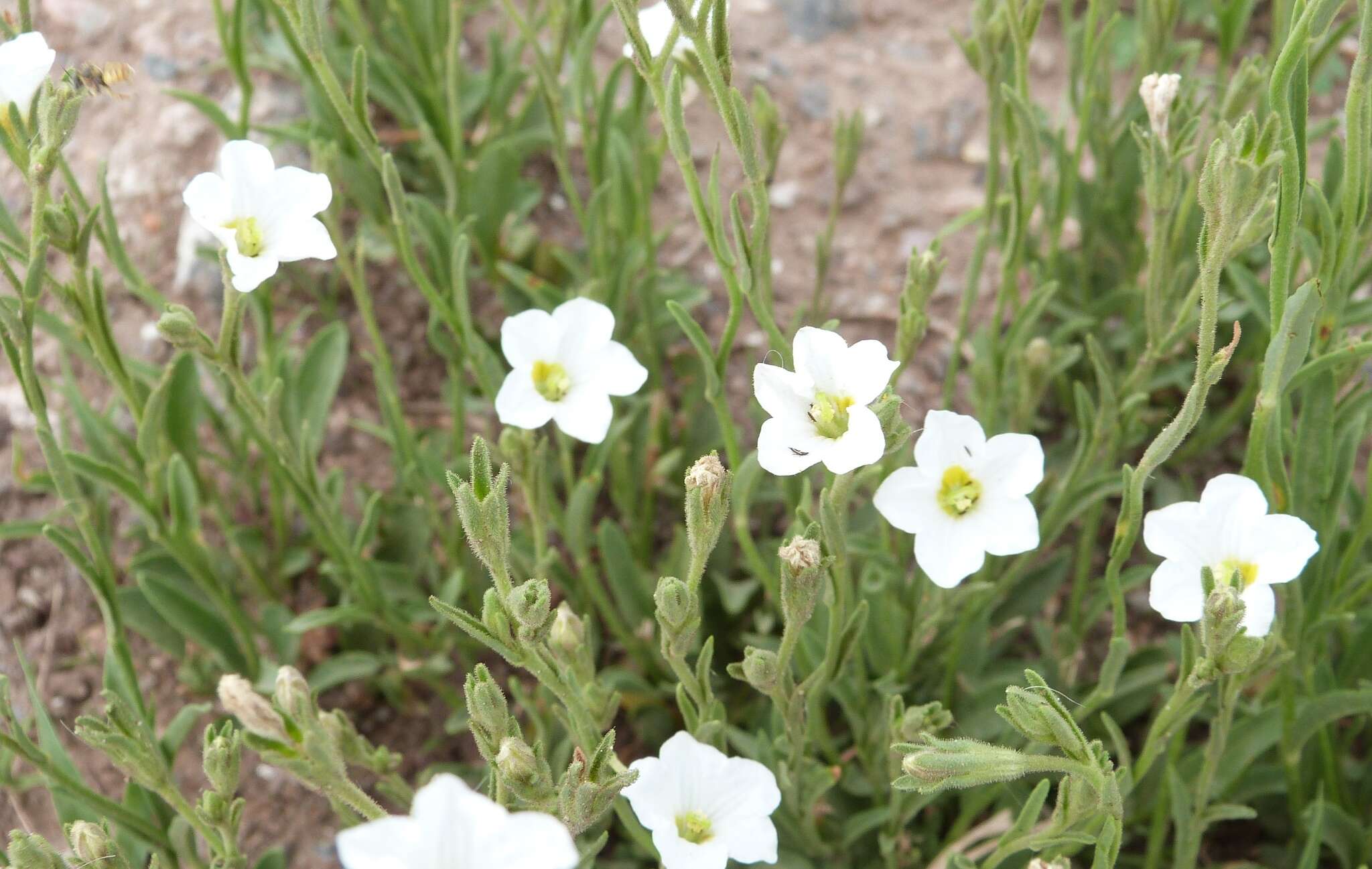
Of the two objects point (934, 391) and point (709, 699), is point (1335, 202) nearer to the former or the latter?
point (934, 391)

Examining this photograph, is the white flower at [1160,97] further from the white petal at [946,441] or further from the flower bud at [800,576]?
the flower bud at [800,576]

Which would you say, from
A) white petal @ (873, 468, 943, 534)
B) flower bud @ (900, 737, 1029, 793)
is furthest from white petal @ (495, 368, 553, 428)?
flower bud @ (900, 737, 1029, 793)

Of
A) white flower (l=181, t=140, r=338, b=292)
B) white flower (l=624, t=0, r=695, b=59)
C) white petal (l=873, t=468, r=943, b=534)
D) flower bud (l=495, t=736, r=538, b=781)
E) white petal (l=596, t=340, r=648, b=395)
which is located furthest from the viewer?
white flower (l=624, t=0, r=695, b=59)

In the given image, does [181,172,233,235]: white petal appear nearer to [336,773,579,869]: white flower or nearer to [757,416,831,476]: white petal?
[757,416,831,476]: white petal

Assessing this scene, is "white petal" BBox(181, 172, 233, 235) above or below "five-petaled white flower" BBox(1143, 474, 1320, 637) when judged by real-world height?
above

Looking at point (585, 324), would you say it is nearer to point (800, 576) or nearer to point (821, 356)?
point (821, 356)

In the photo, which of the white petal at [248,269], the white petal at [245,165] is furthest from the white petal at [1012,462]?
the white petal at [245,165]

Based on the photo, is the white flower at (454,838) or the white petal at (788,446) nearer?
the white flower at (454,838)
